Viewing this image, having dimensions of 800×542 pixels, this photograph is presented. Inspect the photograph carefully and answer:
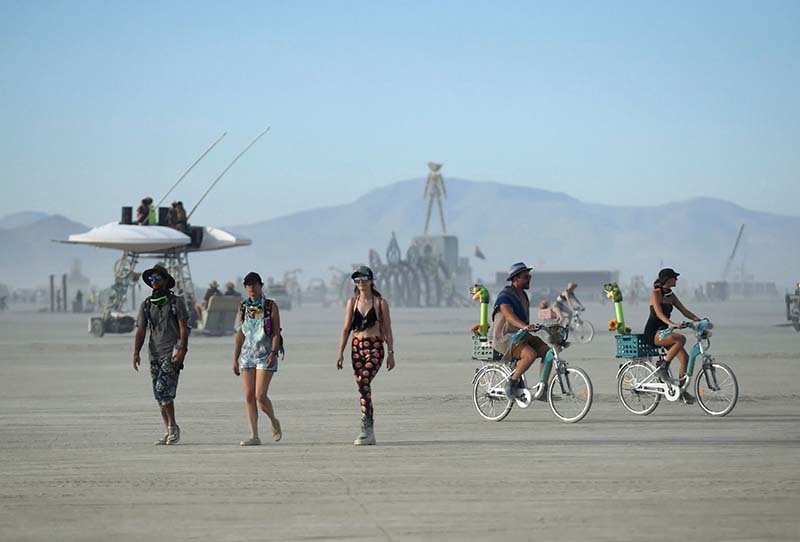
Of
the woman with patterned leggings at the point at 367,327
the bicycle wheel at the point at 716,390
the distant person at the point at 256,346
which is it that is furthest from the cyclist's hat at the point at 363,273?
the bicycle wheel at the point at 716,390

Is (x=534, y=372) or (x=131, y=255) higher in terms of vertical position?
(x=131, y=255)

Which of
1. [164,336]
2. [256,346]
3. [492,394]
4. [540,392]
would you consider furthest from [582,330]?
[164,336]

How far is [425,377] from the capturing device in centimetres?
2558

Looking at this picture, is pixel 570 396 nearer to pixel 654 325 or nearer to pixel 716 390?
pixel 654 325

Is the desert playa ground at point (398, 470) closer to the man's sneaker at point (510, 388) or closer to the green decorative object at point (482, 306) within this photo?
the man's sneaker at point (510, 388)

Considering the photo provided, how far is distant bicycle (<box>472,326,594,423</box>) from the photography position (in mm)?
16312

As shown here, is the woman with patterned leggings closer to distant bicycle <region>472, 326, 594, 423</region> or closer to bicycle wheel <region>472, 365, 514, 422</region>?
distant bicycle <region>472, 326, 594, 423</region>

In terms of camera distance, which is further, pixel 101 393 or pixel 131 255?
pixel 131 255

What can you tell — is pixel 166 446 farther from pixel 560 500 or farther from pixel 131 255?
pixel 131 255

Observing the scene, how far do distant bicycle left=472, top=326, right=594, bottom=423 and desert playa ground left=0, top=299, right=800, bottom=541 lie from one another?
22cm

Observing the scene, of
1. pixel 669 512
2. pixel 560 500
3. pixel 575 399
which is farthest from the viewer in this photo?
pixel 575 399

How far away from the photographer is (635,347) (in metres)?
17.4

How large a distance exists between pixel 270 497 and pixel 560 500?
80.2 inches

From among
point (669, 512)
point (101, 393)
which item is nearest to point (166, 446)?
point (669, 512)
